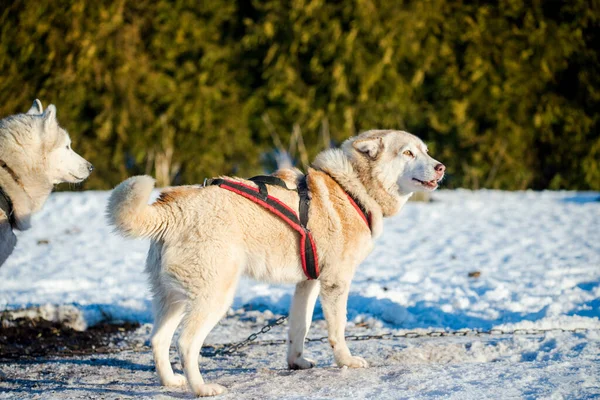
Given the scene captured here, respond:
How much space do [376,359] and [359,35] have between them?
1149cm

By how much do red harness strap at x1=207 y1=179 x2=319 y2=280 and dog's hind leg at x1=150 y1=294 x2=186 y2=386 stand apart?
0.77 metres

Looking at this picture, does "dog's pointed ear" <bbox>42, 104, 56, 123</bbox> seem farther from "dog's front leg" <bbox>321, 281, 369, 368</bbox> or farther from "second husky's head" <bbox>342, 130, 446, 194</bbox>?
"dog's front leg" <bbox>321, 281, 369, 368</bbox>

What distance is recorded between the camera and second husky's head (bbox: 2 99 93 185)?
4836 millimetres

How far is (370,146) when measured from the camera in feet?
15.6

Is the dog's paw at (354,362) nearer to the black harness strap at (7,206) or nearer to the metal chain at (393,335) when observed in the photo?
the metal chain at (393,335)

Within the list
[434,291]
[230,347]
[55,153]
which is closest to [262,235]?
[230,347]

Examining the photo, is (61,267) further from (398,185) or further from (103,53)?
(103,53)

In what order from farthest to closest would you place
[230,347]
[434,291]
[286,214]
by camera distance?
[434,291] → [230,347] → [286,214]

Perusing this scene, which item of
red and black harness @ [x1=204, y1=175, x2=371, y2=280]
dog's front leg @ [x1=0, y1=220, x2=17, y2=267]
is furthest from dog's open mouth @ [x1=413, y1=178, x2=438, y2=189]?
dog's front leg @ [x1=0, y1=220, x2=17, y2=267]

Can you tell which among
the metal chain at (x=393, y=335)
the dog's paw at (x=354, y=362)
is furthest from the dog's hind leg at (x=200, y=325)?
the metal chain at (x=393, y=335)

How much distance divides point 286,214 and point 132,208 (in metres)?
0.99

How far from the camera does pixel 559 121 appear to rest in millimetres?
15766

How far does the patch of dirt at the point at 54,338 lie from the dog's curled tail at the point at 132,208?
1.74 metres

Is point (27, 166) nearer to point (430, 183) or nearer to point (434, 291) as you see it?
point (430, 183)
